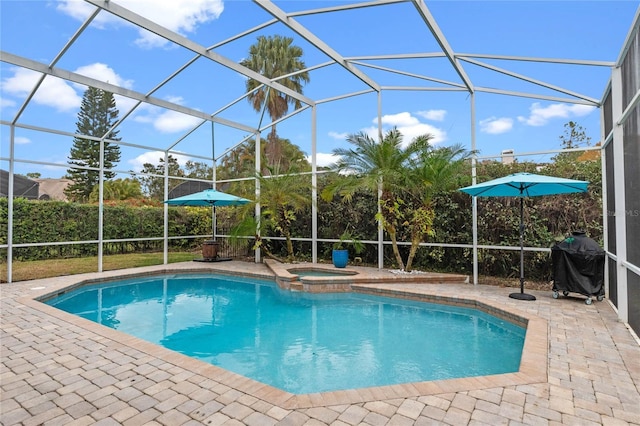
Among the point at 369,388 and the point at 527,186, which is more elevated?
→ the point at 527,186

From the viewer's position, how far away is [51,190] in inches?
496

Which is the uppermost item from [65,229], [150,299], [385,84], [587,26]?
[385,84]

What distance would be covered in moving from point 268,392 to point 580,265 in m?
5.90

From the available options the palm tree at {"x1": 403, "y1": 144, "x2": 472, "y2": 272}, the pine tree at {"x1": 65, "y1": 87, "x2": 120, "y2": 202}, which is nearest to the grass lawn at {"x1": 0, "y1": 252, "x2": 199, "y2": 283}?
the pine tree at {"x1": 65, "y1": 87, "x2": 120, "y2": 202}

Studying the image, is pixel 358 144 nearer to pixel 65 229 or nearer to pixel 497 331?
pixel 497 331

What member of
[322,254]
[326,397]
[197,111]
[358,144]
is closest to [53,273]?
[197,111]

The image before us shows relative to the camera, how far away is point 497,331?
5438mm

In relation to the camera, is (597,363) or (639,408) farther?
(597,363)

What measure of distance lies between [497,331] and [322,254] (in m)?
6.79

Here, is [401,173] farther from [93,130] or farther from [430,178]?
[93,130]

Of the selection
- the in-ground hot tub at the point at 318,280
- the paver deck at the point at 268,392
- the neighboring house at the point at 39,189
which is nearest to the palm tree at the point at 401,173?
the in-ground hot tub at the point at 318,280

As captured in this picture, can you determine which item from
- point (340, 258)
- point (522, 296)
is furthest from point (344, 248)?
point (522, 296)

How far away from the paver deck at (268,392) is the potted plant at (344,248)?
18.8 feet

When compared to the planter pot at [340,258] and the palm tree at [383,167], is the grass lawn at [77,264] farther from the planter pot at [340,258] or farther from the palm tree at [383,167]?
the palm tree at [383,167]
